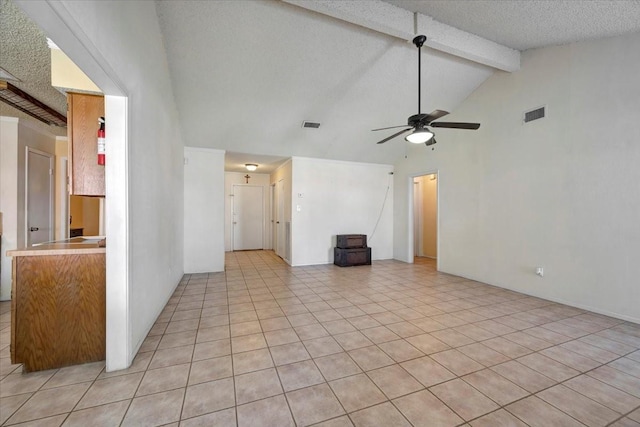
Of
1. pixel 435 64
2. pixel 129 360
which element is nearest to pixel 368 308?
pixel 129 360

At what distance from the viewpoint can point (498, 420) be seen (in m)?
1.55

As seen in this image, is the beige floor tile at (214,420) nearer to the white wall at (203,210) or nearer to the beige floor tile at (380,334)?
the beige floor tile at (380,334)

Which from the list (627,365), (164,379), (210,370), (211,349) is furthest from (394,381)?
(627,365)

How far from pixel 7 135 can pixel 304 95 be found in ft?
14.0

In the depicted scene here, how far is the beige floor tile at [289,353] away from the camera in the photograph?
2.17m

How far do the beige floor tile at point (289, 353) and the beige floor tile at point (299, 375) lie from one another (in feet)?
0.22

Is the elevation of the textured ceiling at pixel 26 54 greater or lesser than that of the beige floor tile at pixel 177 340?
greater

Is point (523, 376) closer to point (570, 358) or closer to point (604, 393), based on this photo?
point (604, 393)

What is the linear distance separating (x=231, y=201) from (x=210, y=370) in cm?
647

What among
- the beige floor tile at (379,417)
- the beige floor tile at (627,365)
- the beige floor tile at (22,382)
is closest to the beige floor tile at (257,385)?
the beige floor tile at (379,417)

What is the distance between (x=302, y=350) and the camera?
232 cm

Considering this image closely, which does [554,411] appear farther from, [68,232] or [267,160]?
[68,232]

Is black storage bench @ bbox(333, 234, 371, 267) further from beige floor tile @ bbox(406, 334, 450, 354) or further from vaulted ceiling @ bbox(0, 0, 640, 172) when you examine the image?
beige floor tile @ bbox(406, 334, 450, 354)

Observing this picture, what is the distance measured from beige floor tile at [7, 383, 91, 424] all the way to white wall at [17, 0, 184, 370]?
0.79 feet
